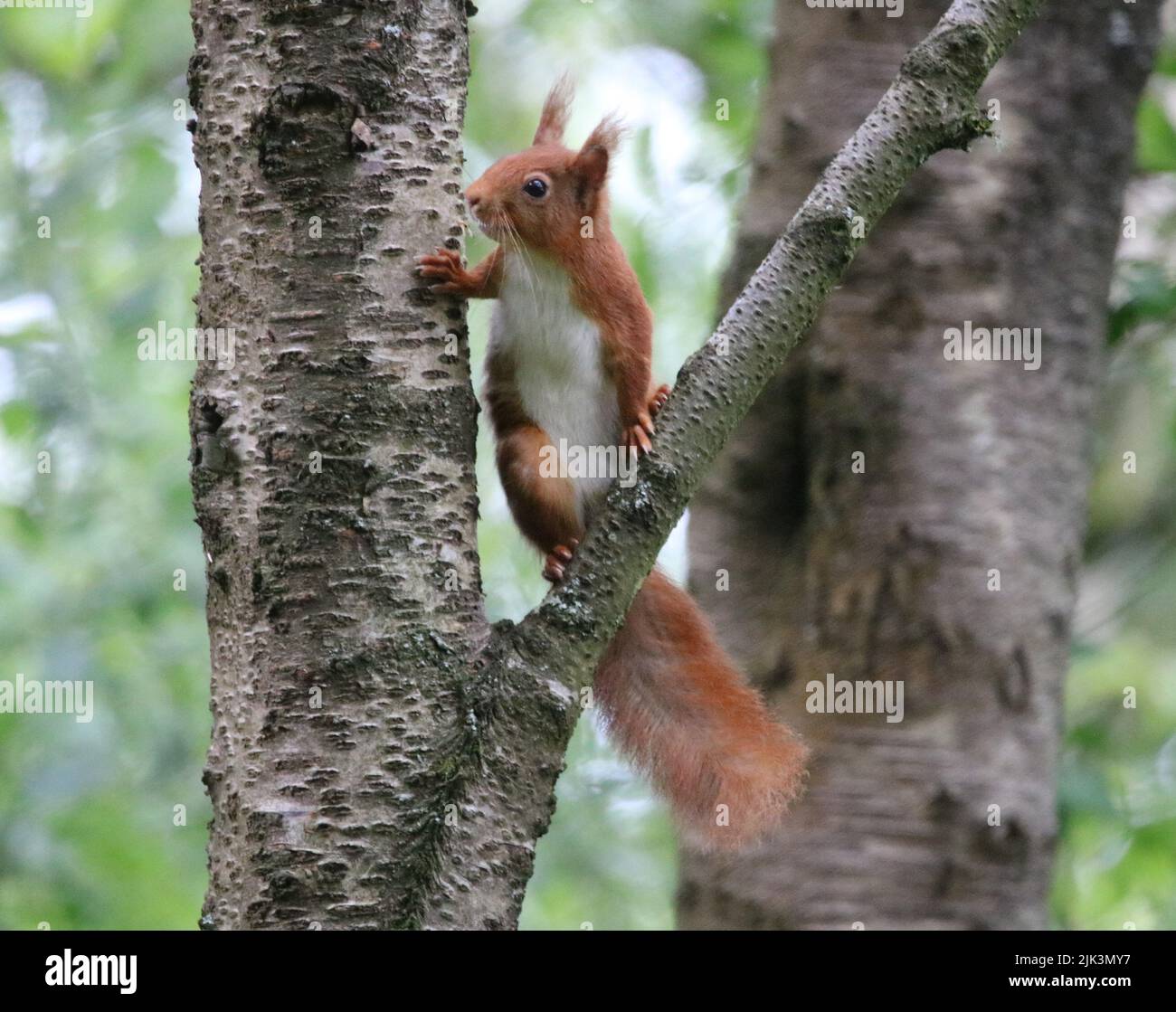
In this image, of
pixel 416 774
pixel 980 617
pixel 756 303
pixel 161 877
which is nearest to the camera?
pixel 416 774

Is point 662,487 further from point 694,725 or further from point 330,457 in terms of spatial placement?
point 694,725

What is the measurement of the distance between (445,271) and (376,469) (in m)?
0.34

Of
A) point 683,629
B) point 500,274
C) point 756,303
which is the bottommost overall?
point 683,629

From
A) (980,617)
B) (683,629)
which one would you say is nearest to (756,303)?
(683,629)

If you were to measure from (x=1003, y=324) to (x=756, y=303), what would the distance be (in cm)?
199

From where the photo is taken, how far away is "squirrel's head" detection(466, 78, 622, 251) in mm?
3156

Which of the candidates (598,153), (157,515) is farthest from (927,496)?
(157,515)

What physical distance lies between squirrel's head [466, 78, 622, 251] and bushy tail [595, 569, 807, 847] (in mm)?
986

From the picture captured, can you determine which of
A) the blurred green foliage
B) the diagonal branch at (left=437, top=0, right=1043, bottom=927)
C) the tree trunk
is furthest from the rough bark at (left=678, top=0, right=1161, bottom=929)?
the tree trunk

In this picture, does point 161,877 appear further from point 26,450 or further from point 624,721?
point 624,721

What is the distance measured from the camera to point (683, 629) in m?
2.65

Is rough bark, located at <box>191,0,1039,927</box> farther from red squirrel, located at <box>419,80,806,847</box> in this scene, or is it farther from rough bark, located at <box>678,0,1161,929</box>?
rough bark, located at <box>678,0,1161,929</box>

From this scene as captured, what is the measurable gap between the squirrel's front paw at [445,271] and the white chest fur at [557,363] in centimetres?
105

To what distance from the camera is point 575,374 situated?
3.21 m
